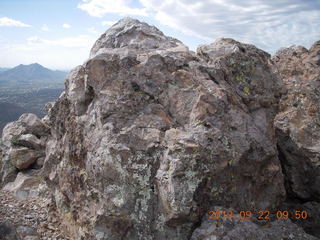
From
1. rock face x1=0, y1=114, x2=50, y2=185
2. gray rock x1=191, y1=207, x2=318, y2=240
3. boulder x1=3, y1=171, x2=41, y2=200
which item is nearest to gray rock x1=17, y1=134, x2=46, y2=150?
rock face x1=0, y1=114, x2=50, y2=185

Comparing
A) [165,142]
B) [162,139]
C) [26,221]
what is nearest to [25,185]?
[26,221]

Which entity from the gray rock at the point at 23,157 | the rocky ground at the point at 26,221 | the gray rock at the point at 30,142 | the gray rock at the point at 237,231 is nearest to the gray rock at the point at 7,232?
the rocky ground at the point at 26,221

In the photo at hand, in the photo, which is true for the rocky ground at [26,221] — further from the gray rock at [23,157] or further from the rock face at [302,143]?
the rock face at [302,143]

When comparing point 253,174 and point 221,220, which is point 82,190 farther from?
point 253,174

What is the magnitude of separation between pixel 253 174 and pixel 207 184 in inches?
80.8

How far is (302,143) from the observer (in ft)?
41.2

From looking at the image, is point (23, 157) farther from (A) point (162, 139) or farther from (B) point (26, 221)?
(A) point (162, 139)

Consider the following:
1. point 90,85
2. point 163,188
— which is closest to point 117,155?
point 163,188

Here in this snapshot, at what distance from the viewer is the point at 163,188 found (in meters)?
8.13

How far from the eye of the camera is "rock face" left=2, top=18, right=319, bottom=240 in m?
8.23

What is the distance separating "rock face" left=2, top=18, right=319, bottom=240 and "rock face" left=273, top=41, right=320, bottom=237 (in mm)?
674

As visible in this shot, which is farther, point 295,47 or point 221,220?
point 295,47

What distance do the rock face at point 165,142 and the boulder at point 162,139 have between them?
0.03m

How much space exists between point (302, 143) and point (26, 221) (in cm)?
1283
